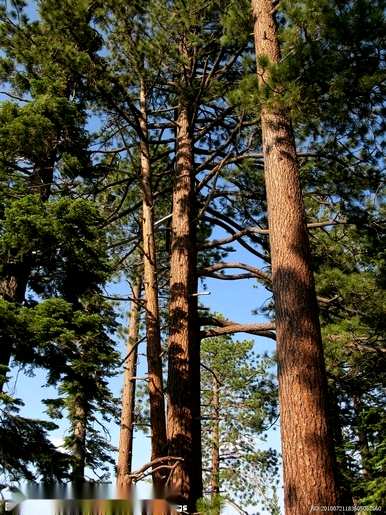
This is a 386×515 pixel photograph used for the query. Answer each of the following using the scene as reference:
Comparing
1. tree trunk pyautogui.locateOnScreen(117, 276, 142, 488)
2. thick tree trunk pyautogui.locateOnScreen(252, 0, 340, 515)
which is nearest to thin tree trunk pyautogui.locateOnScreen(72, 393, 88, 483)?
tree trunk pyautogui.locateOnScreen(117, 276, 142, 488)

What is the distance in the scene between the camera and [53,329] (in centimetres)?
595

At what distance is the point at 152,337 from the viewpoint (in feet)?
21.4

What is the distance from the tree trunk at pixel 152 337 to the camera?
6035mm

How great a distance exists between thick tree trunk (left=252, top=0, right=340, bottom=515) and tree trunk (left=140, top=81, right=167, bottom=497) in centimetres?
220

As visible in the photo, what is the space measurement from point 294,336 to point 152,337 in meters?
2.66

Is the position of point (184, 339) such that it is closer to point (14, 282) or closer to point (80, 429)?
point (14, 282)

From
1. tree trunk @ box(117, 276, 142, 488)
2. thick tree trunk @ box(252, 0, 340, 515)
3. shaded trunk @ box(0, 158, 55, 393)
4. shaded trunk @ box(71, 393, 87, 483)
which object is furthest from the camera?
shaded trunk @ box(71, 393, 87, 483)

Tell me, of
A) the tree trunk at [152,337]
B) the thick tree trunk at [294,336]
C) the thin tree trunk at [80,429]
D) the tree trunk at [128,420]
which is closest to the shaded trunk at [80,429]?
the thin tree trunk at [80,429]

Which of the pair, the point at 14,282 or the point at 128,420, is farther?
the point at 128,420

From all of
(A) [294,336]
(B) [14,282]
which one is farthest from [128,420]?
(A) [294,336]

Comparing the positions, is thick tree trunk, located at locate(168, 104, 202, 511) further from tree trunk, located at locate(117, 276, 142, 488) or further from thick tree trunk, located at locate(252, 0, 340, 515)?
tree trunk, located at locate(117, 276, 142, 488)

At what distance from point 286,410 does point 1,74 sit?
24.2ft

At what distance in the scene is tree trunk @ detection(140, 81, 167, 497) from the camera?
19.8 feet

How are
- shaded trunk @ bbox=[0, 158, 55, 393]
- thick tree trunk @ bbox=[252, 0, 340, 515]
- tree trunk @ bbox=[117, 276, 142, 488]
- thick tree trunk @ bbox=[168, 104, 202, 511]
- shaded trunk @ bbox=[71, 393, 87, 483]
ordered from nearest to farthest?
thick tree trunk @ bbox=[252, 0, 340, 515] → shaded trunk @ bbox=[0, 158, 55, 393] → thick tree trunk @ bbox=[168, 104, 202, 511] → tree trunk @ bbox=[117, 276, 142, 488] → shaded trunk @ bbox=[71, 393, 87, 483]
